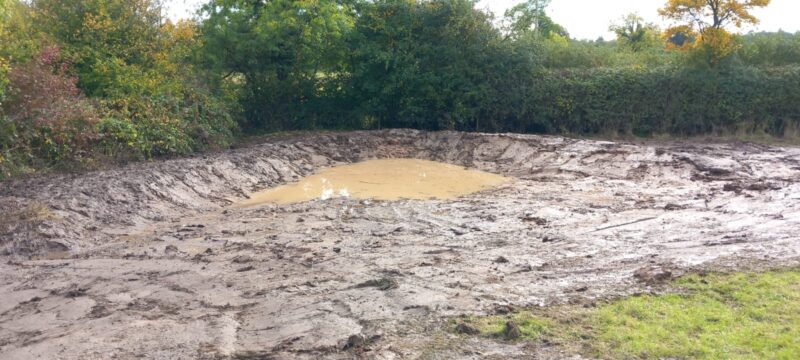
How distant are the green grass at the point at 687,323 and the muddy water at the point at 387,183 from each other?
7154 millimetres

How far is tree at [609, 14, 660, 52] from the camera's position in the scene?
27750 millimetres

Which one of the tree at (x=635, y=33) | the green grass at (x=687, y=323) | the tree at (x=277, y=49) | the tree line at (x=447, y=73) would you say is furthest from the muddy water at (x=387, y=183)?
the tree at (x=635, y=33)

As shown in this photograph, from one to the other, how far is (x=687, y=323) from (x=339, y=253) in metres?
4.39

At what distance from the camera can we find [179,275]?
721 centimetres

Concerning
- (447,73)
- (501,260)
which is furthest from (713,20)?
(501,260)

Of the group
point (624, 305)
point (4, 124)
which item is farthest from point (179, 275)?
point (4, 124)

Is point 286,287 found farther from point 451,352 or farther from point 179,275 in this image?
point 451,352

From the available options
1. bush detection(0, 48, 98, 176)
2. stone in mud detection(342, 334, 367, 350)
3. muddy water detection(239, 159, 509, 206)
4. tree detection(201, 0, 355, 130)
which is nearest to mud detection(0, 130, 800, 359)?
stone in mud detection(342, 334, 367, 350)

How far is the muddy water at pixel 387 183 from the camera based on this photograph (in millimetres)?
13102

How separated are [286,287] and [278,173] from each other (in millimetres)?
9092

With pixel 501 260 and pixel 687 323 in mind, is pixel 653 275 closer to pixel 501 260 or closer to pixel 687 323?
pixel 687 323

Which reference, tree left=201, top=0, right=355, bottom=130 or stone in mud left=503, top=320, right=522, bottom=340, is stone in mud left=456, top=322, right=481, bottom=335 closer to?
stone in mud left=503, top=320, right=522, bottom=340

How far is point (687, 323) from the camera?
5.15 metres

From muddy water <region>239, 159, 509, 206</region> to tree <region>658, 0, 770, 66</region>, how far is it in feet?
30.8
